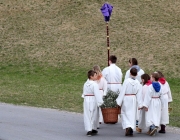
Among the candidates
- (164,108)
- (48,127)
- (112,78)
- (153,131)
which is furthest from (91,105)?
(112,78)

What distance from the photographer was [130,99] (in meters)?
14.1

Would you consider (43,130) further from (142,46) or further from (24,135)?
(142,46)

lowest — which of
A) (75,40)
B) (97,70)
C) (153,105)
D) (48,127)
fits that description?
(48,127)

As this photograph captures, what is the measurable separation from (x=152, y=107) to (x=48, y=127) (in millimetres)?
2938

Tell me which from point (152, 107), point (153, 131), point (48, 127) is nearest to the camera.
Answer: point (153, 131)

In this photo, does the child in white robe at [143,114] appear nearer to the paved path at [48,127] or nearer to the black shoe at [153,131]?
the paved path at [48,127]

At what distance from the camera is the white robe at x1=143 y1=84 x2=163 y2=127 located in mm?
14022

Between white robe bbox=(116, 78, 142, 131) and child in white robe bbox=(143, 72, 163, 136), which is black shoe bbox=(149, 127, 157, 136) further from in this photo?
white robe bbox=(116, 78, 142, 131)

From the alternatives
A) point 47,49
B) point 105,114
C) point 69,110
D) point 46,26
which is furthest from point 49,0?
point 105,114

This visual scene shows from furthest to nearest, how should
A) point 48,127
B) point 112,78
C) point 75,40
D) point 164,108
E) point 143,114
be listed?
1. point 75,40
2. point 112,78
3. point 48,127
4. point 164,108
5. point 143,114

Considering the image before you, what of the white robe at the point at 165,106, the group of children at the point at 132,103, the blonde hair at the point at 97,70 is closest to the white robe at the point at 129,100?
the group of children at the point at 132,103

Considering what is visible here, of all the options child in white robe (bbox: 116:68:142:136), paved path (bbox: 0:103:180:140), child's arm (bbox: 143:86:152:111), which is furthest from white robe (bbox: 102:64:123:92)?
child's arm (bbox: 143:86:152:111)

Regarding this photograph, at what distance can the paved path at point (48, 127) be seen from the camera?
1359 cm

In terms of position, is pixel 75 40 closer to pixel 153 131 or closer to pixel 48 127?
pixel 48 127
